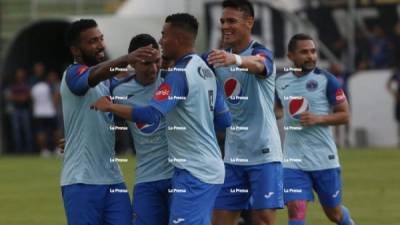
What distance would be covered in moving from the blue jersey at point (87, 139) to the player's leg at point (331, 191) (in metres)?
3.86

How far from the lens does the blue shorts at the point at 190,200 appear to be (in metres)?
11.2

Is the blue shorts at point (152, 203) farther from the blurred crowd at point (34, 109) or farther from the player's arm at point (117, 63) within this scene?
the blurred crowd at point (34, 109)

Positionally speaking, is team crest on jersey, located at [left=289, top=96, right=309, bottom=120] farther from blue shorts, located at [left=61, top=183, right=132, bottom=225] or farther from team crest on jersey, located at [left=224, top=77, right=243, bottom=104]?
blue shorts, located at [left=61, top=183, right=132, bottom=225]

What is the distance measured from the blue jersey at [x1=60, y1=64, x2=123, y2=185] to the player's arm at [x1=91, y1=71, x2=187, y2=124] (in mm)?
646

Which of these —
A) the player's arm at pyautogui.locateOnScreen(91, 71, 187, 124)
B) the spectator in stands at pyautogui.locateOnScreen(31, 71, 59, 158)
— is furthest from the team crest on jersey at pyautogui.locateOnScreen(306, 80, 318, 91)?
the spectator in stands at pyautogui.locateOnScreen(31, 71, 59, 158)

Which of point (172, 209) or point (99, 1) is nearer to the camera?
point (172, 209)

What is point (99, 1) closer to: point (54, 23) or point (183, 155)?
point (54, 23)

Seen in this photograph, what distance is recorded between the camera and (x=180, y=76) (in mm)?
11039

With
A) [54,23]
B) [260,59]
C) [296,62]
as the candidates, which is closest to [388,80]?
[54,23]

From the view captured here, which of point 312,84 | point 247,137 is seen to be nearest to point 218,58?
point 247,137

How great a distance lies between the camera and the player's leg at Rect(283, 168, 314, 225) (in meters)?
14.6

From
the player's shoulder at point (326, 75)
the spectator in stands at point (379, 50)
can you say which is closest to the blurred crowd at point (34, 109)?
the spectator in stands at point (379, 50)

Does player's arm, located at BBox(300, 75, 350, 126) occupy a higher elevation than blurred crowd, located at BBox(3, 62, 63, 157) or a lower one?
higher

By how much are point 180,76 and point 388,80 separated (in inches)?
915
